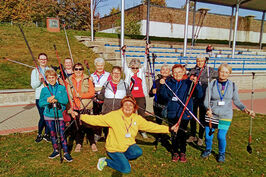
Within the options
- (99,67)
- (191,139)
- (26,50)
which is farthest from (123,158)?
(26,50)

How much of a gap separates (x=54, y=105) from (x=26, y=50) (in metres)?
10.7

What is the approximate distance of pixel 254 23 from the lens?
37.4m

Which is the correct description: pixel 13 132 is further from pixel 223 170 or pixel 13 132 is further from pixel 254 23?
pixel 254 23

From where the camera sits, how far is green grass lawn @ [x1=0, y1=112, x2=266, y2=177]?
388 cm

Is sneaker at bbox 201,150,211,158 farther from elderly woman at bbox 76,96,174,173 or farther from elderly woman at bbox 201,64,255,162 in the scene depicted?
elderly woman at bbox 76,96,174,173

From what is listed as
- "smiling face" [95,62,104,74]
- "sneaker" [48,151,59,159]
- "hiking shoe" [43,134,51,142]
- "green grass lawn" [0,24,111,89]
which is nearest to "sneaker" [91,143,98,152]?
"sneaker" [48,151,59,159]

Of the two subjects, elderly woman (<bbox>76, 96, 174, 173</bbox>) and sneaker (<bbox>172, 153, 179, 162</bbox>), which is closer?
elderly woman (<bbox>76, 96, 174, 173</bbox>)

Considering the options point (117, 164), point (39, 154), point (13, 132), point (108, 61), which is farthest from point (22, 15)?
point (117, 164)

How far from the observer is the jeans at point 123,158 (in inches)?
134

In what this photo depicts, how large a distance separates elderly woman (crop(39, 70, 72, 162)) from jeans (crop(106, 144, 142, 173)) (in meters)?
1.24

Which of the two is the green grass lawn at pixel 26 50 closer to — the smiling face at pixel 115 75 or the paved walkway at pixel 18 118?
the paved walkway at pixel 18 118

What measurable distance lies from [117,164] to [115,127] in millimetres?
671

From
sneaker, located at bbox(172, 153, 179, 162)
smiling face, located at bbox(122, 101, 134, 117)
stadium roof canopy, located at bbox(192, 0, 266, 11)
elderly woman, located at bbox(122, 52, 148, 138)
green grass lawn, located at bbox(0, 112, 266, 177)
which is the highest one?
stadium roof canopy, located at bbox(192, 0, 266, 11)

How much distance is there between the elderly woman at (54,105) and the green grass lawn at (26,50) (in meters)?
6.15
